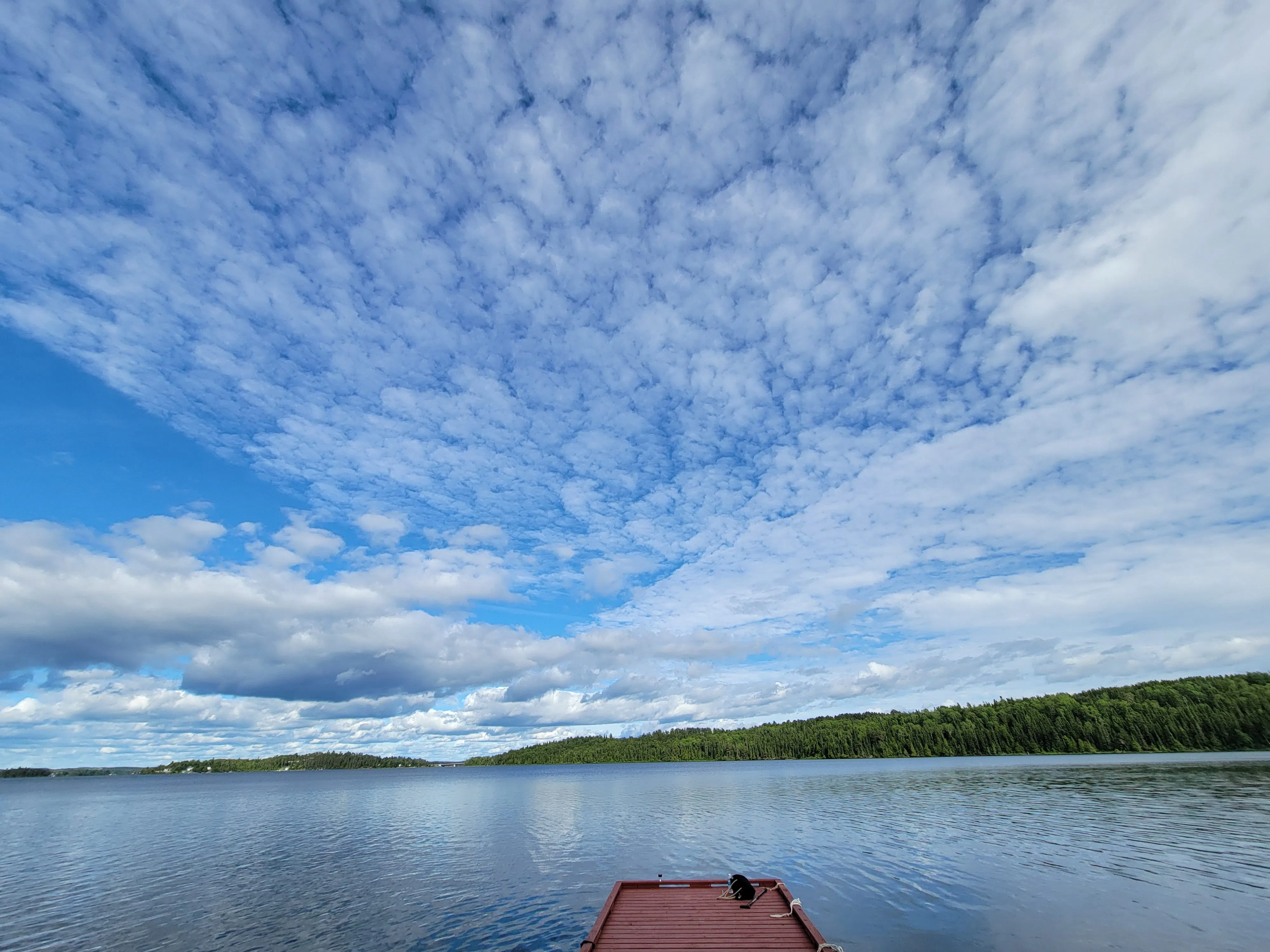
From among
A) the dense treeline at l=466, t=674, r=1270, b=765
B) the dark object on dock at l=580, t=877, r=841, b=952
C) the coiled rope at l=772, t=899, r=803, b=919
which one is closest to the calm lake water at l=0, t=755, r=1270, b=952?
the dark object on dock at l=580, t=877, r=841, b=952

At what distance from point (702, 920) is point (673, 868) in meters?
17.1

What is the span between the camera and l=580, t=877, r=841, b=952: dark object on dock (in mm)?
19359

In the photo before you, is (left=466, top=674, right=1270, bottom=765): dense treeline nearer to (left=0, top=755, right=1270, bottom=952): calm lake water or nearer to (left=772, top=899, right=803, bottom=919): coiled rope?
(left=0, top=755, right=1270, bottom=952): calm lake water

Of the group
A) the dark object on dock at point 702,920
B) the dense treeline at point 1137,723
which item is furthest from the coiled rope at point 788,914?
the dense treeline at point 1137,723

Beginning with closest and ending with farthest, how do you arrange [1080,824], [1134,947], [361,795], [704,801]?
[1134,947], [1080,824], [704,801], [361,795]

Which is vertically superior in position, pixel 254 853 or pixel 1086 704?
pixel 1086 704

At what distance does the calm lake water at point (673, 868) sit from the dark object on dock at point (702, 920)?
236 centimetres

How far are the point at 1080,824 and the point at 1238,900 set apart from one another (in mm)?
24457

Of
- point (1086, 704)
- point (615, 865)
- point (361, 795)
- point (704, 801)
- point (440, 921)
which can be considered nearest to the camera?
point (440, 921)

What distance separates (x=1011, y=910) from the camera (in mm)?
26547

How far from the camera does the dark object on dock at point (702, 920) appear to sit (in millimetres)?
19359

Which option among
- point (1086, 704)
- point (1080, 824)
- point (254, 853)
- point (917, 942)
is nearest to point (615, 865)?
point (917, 942)

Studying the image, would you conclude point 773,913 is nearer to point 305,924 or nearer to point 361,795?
point 305,924

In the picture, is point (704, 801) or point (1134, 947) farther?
point (704, 801)
